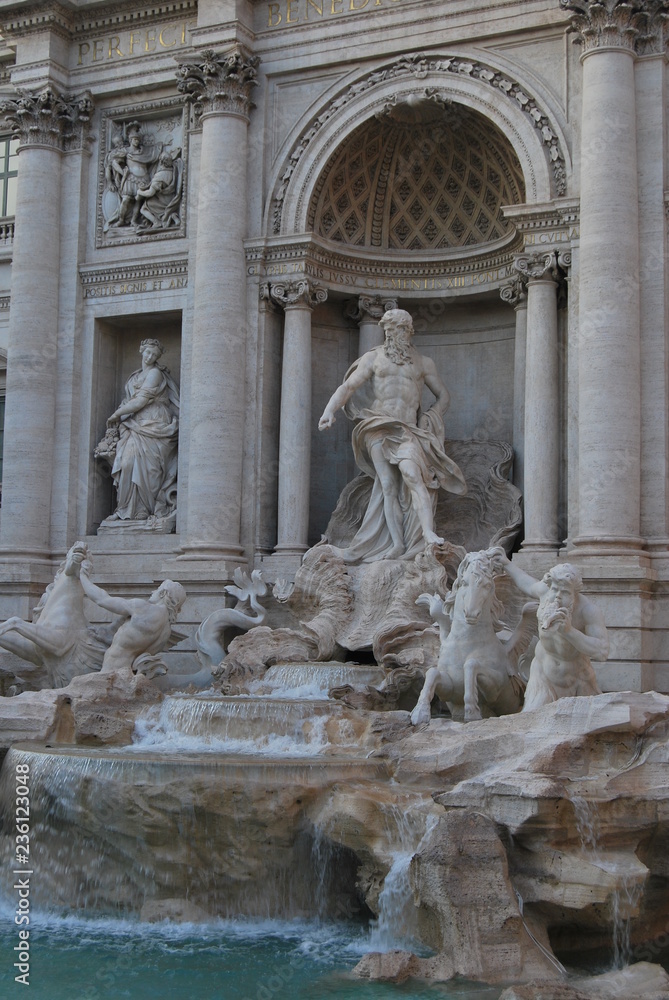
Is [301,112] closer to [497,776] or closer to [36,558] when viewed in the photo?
[36,558]

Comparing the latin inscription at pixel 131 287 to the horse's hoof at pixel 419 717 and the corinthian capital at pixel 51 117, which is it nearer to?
the corinthian capital at pixel 51 117

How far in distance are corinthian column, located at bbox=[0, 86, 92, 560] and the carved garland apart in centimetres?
367

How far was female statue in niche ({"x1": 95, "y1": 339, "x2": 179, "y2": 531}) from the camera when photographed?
18.2 metres

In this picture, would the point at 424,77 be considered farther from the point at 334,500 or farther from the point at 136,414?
the point at 136,414

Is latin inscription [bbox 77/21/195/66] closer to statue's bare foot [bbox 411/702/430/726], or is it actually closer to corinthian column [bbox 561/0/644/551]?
corinthian column [bbox 561/0/644/551]

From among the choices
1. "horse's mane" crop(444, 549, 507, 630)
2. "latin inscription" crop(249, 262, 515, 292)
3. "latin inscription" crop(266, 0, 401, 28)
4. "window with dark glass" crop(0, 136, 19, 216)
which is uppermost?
"latin inscription" crop(266, 0, 401, 28)

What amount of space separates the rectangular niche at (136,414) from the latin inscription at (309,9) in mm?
4380

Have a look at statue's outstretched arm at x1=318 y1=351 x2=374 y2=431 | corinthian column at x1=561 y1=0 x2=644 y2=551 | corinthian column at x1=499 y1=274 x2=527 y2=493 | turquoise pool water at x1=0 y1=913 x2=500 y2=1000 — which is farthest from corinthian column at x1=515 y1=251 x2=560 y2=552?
turquoise pool water at x1=0 y1=913 x2=500 y2=1000

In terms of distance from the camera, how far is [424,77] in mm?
16828

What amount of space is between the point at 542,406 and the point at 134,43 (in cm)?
858

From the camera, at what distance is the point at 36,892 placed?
10.8 m

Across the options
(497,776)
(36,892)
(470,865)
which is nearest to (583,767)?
(497,776)

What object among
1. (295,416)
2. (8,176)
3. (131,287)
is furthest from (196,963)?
(8,176)

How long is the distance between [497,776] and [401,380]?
782 centimetres
